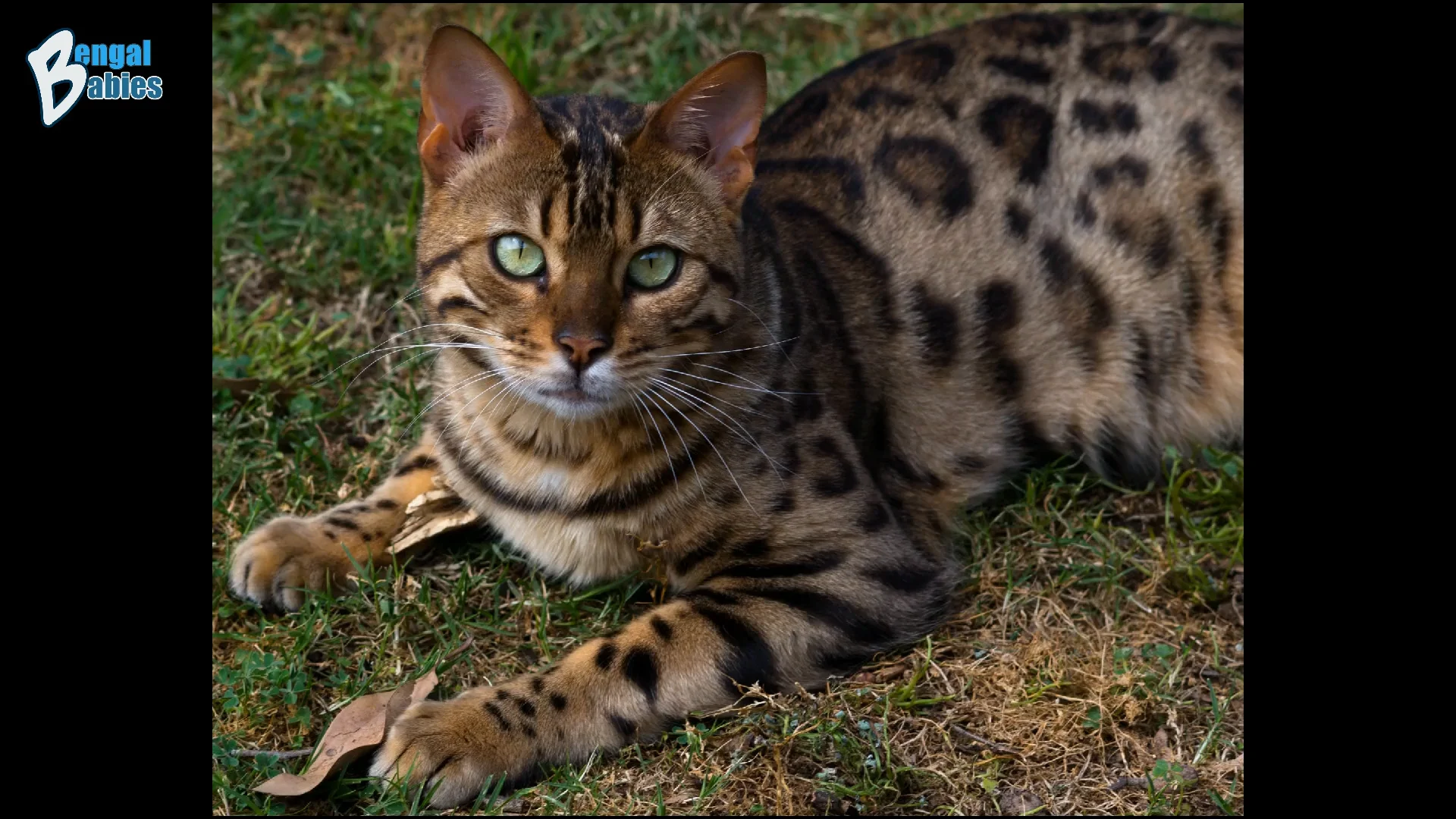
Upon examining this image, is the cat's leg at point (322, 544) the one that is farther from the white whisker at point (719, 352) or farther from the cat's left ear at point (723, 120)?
the cat's left ear at point (723, 120)

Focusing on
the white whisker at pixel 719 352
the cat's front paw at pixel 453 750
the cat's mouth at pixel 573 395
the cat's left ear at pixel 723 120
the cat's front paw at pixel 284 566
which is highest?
the cat's left ear at pixel 723 120

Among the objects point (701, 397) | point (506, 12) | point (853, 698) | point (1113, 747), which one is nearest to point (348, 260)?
point (506, 12)

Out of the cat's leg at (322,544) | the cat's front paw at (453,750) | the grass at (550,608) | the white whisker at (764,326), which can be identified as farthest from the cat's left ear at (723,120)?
the cat's front paw at (453,750)

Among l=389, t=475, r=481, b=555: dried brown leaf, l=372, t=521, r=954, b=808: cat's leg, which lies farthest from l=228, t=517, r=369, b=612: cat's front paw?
l=372, t=521, r=954, b=808: cat's leg

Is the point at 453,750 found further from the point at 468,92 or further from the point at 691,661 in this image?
the point at 468,92
